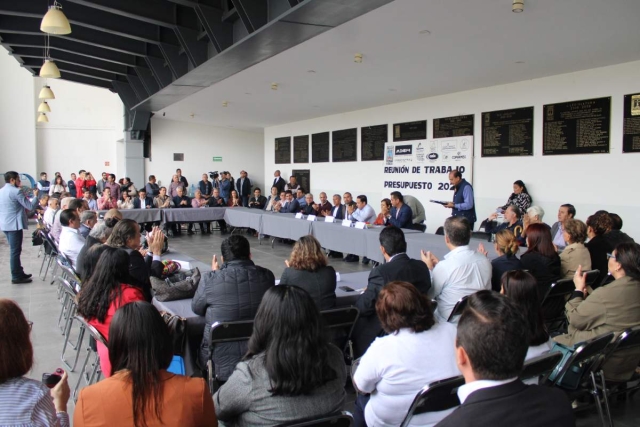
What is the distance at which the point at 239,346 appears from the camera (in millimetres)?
2684

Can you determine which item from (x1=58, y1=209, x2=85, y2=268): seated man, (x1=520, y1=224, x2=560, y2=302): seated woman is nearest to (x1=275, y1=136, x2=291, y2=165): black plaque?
(x1=58, y1=209, x2=85, y2=268): seated man

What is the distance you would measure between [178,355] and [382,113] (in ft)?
26.6

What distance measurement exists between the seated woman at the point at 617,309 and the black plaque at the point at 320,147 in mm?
9489

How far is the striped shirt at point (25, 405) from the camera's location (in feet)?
4.28

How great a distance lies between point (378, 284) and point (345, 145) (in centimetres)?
860

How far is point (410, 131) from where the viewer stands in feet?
30.5

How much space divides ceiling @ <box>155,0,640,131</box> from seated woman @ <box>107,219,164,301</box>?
2.94m

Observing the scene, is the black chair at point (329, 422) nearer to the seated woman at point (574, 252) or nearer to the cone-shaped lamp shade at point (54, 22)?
the seated woman at point (574, 252)

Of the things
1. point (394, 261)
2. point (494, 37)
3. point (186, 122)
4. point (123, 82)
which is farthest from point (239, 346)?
point (186, 122)

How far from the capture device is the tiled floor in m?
2.81

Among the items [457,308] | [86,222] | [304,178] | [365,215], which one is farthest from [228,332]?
[304,178]

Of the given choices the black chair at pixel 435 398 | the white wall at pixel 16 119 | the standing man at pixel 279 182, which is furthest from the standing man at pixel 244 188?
the black chair at pixel 435 398

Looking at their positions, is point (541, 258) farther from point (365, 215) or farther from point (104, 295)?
point (365, 215)

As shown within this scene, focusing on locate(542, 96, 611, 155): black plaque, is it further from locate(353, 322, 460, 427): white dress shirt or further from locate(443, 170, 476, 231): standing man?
locate(353, 322, 460, 427): white dress shirt
